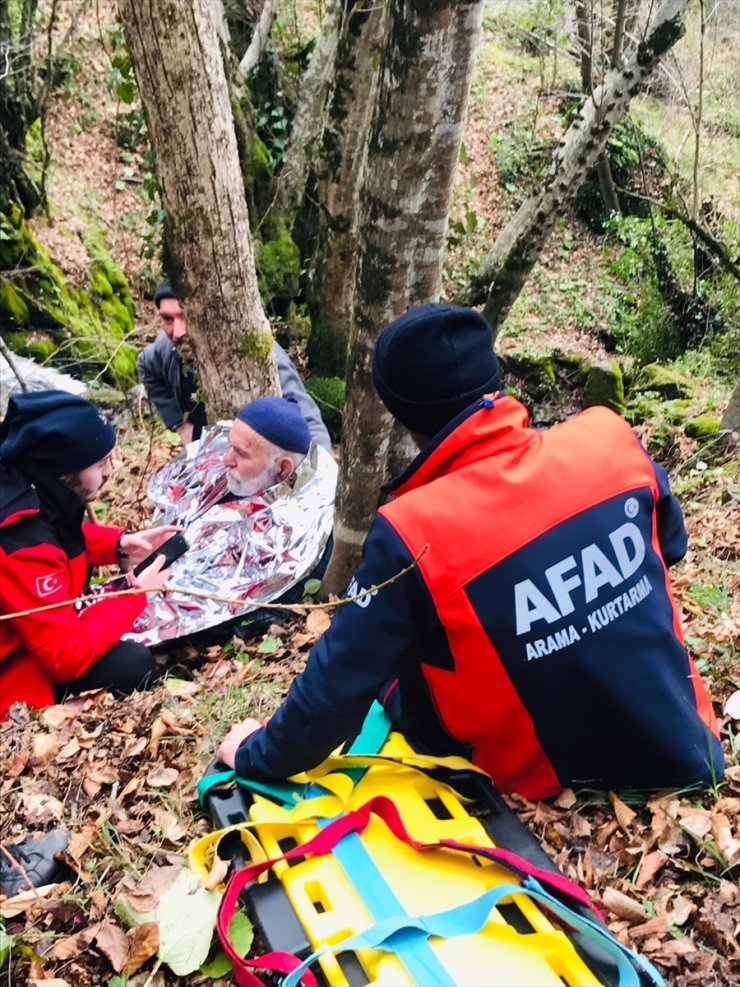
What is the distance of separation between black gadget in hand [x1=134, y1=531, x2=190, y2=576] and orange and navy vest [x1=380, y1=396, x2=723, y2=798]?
99.5 inches

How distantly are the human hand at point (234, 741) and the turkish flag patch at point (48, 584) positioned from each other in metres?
1.55

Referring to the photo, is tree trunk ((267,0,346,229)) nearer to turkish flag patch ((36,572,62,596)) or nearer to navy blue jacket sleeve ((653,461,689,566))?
turkish flag patch ((36,572,62,596))

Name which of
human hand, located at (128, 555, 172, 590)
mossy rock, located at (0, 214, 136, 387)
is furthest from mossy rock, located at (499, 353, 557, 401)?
human hand, located at (128, 555, 172, 590)

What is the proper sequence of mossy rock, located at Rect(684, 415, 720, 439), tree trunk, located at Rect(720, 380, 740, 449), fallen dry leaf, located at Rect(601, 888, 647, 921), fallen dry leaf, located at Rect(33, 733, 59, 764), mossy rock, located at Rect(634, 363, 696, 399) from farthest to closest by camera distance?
mossy rock, located at Rect(634, 363, 696, 399), mossy rock, located at Rect(684, 415, 720, 439), tree trunk, located at Rect(720, 380, 740, 449), fallen dry leaf, located at Rect(33, 733, 59, 764), fallen dry leaf, located at Rect(601, 888, 647, 921)

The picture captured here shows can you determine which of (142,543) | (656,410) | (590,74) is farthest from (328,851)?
(590,74)

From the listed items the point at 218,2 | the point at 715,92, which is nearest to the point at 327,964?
the point at 218,2

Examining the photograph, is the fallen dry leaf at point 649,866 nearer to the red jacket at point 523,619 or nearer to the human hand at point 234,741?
the red jacket at point 523,619

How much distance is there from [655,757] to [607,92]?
709cm

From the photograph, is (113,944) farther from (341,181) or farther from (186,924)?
(341,181)

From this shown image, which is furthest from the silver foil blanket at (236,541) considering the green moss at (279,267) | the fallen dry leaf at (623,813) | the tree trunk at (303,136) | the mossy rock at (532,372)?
the tree trunk at (303,136)

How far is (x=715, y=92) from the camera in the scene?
15469 mm

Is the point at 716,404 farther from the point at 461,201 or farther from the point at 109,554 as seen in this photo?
the point at 461,201

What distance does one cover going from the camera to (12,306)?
8.91 m

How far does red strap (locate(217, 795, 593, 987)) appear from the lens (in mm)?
1763
